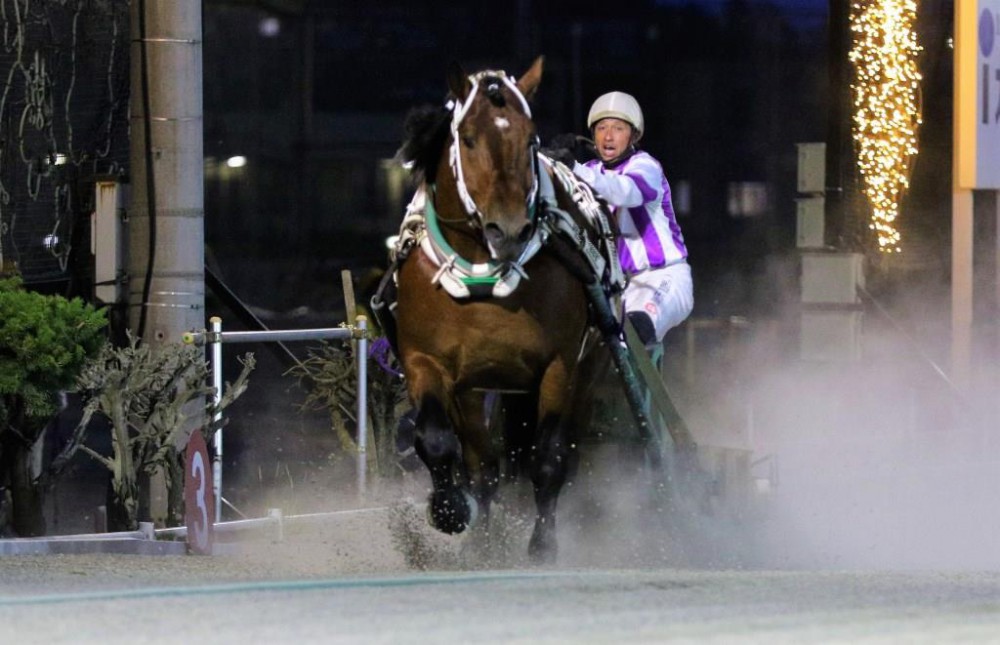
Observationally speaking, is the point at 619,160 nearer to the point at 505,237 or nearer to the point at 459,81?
the point at 459,81

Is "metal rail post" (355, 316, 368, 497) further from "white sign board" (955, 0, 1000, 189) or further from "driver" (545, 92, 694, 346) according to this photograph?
"white sign board" (955, 0, 1000, 189)

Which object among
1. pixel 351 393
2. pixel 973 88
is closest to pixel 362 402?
pixel 351 393

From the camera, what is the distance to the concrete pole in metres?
10.2

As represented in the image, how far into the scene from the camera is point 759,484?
34.9ft

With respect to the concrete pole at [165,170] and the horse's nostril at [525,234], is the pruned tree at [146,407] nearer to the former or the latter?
the concrete pole at [165,170]

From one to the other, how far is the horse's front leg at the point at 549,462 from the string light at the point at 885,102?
8.60m

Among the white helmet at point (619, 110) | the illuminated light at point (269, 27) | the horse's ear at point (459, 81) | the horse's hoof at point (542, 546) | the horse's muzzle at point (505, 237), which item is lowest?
the horse's hoof at point (542, 546)

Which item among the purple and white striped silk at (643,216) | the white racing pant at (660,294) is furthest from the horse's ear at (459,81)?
the white racing pant at (660,294)

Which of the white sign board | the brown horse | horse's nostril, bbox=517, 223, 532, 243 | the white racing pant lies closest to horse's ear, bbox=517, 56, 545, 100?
the brown horse

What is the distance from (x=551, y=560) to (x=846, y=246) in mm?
8662

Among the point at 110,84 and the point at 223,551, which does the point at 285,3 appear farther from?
the point at 223,551

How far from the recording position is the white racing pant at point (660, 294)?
30.6 ft

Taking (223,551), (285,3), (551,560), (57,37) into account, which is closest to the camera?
(551,560)

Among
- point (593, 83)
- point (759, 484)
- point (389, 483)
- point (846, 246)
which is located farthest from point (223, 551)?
point (846, 246)
